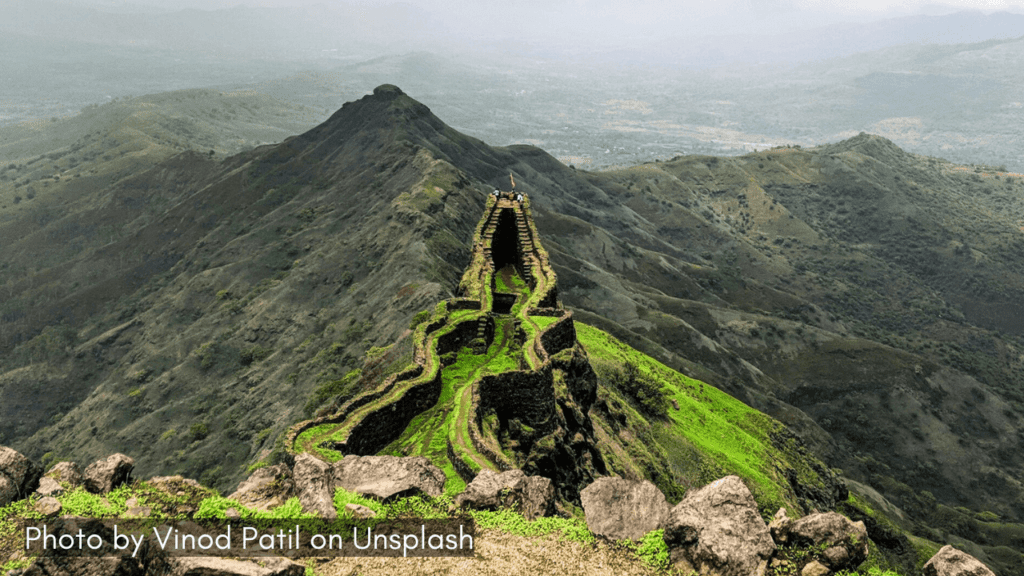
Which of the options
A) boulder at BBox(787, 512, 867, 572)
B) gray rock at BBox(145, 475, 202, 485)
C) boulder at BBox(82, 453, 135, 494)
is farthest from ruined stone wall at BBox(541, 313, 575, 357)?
boulder at BBox(82, 453, 135, 494)

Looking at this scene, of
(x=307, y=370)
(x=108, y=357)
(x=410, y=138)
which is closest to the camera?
(x=307, y=370)

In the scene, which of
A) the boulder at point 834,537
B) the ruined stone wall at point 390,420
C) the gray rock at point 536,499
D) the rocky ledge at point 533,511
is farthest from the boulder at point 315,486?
the boulder at point 834,537

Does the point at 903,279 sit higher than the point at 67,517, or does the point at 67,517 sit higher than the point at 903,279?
the point at 67,517

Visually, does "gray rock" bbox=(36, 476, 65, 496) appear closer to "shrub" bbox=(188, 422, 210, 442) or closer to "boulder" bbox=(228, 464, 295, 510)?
"boulder" bbox=(228, 464, 295, 510)

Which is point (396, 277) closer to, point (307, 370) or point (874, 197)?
point (307, 370)

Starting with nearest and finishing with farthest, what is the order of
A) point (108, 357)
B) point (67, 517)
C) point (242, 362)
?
point (67, 517)
point (242, 362)
point (108, 357)

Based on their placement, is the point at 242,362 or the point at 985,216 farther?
the point at 985,216

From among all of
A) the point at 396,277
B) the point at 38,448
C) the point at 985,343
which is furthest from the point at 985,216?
the point at 38,448
